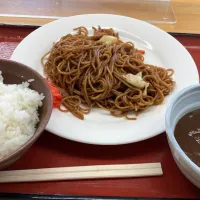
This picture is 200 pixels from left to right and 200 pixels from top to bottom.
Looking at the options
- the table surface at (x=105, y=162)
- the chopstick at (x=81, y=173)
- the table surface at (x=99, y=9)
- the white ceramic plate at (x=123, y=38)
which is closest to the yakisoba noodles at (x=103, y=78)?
the white ceramic plate at (x=123, y=38)

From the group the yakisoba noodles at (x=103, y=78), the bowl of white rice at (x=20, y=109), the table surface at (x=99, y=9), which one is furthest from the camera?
the table surface at (x=99, y=9)

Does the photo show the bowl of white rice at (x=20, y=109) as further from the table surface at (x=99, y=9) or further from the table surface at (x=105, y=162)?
the table surface at (x=99, y=9)

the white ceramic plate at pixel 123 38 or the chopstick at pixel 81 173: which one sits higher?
the white ceramic plate at pixel 123 38

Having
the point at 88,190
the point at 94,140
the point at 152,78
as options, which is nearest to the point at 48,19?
the point at 152,78

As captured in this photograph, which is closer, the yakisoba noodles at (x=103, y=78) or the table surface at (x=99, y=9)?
the yakisoba noodles at (x=103, y=78)

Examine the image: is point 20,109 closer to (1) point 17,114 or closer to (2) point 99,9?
(1) point 17,114

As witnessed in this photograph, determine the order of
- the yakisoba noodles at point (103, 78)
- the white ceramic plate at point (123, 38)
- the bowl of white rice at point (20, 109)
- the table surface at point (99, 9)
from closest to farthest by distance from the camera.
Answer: the bowl of white rice at point (20, 109) → the white ceramic plate at point (123, 38) → the yakisoba noodles at point (103, 78) → the table surface at point (99, 9)
